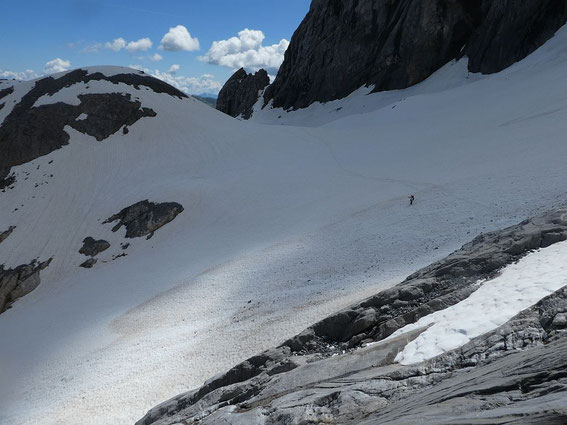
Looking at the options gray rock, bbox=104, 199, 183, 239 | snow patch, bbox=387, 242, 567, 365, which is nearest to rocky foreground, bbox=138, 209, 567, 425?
Result: snow patch, bbox=387, 242, 567, 365

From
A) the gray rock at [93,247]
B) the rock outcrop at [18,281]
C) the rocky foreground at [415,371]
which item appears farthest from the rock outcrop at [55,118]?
the rocky foreground at [415,371]

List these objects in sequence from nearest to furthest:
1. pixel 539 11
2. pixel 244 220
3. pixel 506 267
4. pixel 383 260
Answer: pixel 506 267 → pixel 383 260 → pixel 244 220 → pixel 539 11

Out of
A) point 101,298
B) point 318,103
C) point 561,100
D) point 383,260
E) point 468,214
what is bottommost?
point 101,298

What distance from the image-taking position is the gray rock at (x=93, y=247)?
113 ft

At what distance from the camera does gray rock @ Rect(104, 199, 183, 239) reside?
34969 mm

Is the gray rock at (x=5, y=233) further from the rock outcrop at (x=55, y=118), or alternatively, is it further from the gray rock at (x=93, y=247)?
the rock outcrop at (x=55, y=118)

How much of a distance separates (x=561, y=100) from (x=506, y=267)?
2773 centimetres

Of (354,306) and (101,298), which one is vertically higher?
(354,306)

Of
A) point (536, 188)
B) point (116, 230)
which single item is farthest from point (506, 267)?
point (116, 230)

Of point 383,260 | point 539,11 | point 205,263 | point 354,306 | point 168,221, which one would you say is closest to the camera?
point 354,306

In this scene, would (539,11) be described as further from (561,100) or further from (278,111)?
(278,111)

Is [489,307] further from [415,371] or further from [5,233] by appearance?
[5,233]

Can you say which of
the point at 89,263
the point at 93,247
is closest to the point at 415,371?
the point at 89,263

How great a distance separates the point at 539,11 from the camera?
162 ft
